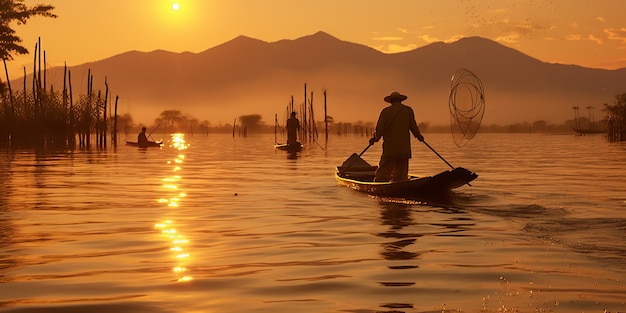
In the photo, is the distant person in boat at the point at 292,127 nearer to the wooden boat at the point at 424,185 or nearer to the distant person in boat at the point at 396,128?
the distant person in boat at the point at 396,128

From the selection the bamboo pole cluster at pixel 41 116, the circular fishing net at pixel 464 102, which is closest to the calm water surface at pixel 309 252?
the circular fishing net at pixel 464 102

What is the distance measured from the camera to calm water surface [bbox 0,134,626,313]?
7484 mm

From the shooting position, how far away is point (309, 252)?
10445mm

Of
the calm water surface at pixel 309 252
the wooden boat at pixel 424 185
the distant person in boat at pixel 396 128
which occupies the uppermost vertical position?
the distant person in boat at pixel 396 128

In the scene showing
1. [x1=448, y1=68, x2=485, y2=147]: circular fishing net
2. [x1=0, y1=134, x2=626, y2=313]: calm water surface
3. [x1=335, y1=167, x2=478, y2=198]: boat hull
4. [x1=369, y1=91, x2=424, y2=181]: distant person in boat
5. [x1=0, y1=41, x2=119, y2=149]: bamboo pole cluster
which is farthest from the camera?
[x1=0, y1=41, x2=119, y2=149]: bamboo pole cluster

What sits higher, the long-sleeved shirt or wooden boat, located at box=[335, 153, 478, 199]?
the long-sleeved shirt

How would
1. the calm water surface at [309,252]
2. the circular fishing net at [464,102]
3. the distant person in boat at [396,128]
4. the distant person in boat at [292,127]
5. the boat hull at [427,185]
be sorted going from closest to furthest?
the calm water surface at [309,252] < the boat hull at [427,185] < the distant person in boat at [396,128] < the circular fishing net at [464,102] < the distant person in boat at [292,127]

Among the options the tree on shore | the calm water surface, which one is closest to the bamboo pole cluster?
the tree on shore

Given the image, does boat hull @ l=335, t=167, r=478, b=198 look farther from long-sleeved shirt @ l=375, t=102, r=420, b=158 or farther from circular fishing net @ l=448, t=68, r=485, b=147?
circular fishing net @ l=448, t=68, r=485, b=147

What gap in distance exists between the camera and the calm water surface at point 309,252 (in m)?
7.48

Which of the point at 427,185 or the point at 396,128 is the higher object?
the point at 396,128

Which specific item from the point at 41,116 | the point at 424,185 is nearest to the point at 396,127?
the point at 424,185

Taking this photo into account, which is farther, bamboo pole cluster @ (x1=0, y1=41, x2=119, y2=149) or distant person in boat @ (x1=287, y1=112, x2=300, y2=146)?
bamboo pole cluster @ (x1=0, y1=41, x2=119, y2=149)

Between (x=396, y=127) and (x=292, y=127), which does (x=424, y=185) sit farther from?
(x=292, y=127)
